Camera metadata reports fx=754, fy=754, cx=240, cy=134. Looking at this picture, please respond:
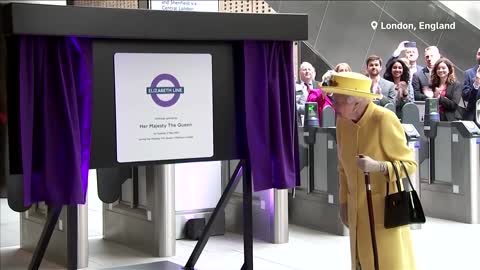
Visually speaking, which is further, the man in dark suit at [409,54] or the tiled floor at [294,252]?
the man in dark suit at [409,54]

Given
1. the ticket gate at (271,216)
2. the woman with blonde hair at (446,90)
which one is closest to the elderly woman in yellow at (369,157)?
the ticket gate at (271,216)

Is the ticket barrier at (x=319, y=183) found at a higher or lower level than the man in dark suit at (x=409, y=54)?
lower

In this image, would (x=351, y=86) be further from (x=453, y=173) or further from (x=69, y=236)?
(x=453, y=173)

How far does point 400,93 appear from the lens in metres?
9.48

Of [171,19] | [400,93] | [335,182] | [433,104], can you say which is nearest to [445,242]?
[335,182]

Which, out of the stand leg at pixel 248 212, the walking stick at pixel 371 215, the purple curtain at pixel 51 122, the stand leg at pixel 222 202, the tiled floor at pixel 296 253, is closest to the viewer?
the purple curtain at pixel 51 122

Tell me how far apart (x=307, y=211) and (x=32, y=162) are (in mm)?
4690

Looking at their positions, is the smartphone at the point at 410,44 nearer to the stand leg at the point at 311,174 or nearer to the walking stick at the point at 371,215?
the stand leg at the point at 311,174

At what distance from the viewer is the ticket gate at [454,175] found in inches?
304

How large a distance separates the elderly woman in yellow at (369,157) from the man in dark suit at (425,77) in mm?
5957

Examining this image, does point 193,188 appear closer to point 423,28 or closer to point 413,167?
point 413,167

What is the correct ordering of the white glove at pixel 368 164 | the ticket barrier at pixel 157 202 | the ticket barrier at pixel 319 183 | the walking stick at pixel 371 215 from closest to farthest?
the white glove at pixel 368 164
the walking stick at pixel 371 215
the ticket barrier at pixel 157 202
the ticket barrier at pixel 319 183

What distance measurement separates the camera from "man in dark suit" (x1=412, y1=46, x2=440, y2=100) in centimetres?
941

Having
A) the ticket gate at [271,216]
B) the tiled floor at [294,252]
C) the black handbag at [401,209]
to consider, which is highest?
the black handbag at [401,209]
